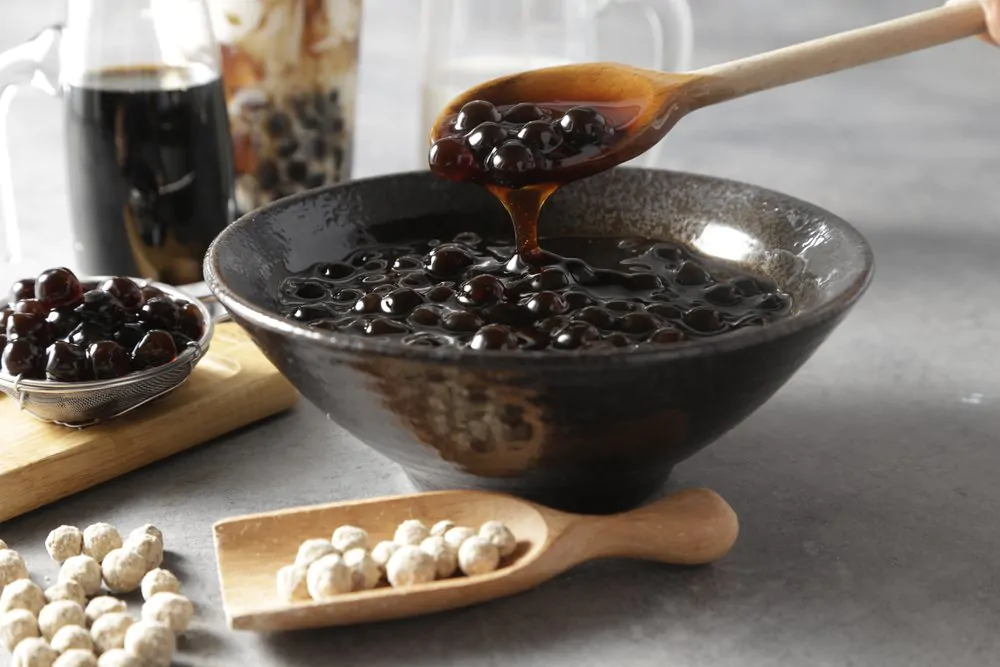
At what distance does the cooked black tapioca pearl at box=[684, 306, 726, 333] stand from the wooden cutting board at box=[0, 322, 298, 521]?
467mm

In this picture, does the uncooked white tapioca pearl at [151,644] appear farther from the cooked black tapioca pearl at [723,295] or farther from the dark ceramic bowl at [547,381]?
the cooked black tapioca pearl at [723,295]

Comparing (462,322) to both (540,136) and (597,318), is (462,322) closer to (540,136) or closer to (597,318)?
(597,318)

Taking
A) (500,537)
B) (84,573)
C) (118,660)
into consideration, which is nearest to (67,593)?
(84,573)

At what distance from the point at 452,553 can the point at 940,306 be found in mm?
958

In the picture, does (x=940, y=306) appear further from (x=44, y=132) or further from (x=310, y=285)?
(x=44, y=132)

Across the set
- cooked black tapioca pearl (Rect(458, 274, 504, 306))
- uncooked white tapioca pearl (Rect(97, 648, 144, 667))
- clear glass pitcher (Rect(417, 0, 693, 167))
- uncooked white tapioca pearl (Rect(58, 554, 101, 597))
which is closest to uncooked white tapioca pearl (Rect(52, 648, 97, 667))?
uncooked white tapioca pearl (Rect(97, 648, 144, 667))

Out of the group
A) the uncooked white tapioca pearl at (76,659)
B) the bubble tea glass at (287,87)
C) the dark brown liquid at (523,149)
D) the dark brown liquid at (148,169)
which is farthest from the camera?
the bubble tea glass at (287,87)

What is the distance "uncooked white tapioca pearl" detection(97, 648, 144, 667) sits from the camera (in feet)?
2.97

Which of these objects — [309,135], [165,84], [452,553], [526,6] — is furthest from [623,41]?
[452,553]

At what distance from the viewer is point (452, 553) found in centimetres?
100

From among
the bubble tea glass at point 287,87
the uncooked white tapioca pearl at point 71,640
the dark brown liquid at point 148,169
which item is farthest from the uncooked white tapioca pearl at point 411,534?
the bubble tea glass at point 287,87

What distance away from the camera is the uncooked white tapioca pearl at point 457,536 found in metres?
1.02

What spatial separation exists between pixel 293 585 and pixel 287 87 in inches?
35.5

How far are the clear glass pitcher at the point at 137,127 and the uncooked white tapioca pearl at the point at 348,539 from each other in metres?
→ 0.66
